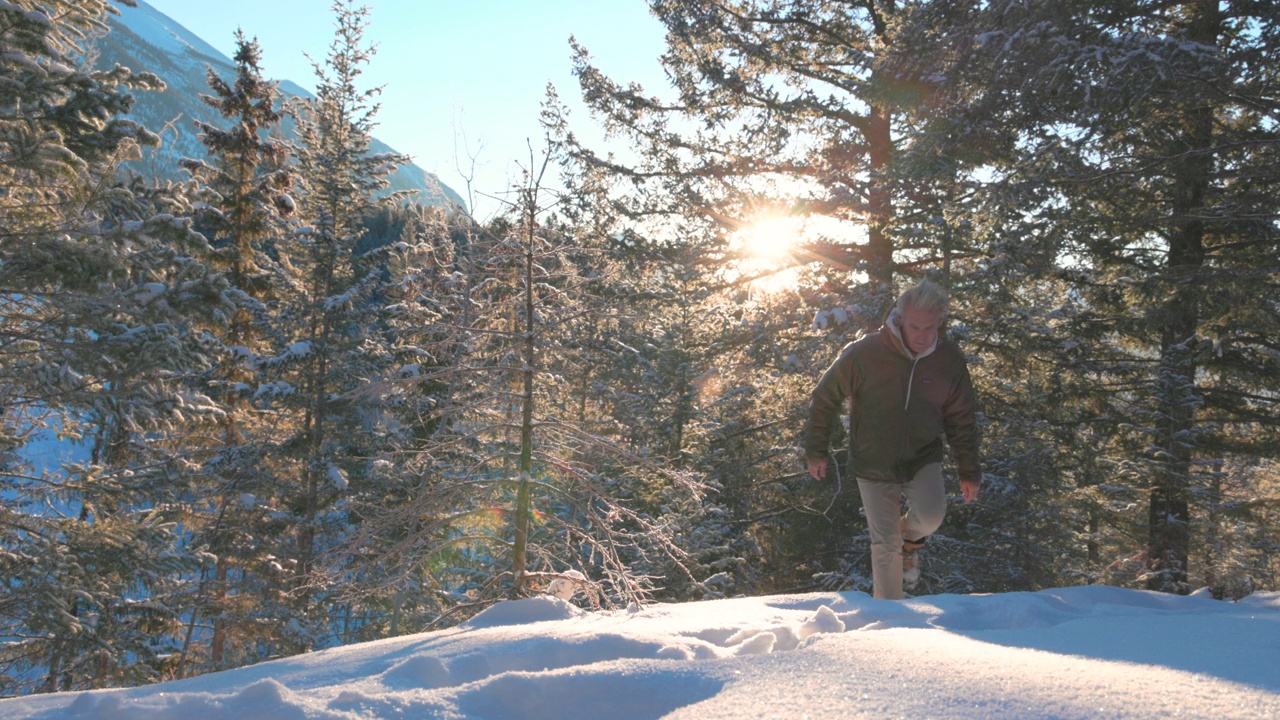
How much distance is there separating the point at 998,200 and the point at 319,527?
14.1 metres

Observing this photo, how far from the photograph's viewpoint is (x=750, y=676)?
217cm

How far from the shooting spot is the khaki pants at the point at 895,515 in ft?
14.4

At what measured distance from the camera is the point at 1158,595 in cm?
470

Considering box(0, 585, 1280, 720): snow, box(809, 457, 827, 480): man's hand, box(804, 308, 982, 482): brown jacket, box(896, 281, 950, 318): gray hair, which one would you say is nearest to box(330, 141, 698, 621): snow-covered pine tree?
box(809, 457, 827, 480): man's hand

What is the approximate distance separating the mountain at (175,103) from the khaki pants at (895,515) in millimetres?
5595

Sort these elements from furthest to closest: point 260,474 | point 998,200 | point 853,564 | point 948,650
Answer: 1. point 260,474
2. point 853,564
3. point 998,200
4. point 948,650

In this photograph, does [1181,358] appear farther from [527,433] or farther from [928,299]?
[527,433]

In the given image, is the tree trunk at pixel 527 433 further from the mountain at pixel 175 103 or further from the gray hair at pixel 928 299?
the gray hair at pixel 928 299

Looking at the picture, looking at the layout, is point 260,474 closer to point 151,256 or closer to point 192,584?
point 192,584

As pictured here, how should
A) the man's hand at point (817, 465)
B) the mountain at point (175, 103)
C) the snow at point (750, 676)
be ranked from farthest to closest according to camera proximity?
the mountain at point (175, 103) < the man's hand at point (817, 465) < the snow at point (750, 676)

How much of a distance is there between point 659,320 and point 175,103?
128m

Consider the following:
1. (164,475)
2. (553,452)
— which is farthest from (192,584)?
Result: (553,452)

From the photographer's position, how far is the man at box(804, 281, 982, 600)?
427 centimetres

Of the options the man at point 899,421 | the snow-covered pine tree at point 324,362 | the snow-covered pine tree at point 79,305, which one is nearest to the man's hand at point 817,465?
the man at point 899,421
